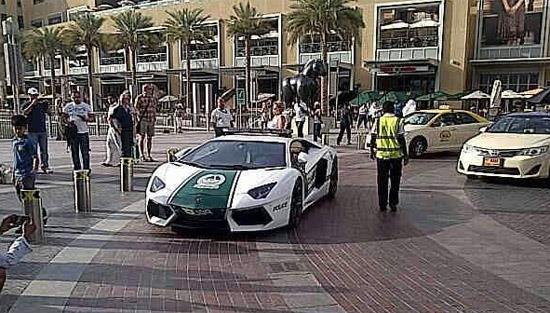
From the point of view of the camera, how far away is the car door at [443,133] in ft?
51.5

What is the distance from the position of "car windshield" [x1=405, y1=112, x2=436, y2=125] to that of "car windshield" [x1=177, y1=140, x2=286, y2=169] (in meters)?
9.13

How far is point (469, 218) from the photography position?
7914 millimetres

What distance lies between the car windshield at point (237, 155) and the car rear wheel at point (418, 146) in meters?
8.62

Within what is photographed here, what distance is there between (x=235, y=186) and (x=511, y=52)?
38.0m

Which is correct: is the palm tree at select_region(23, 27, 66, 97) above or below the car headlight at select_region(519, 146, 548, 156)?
above

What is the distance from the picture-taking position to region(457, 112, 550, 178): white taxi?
10.2 m

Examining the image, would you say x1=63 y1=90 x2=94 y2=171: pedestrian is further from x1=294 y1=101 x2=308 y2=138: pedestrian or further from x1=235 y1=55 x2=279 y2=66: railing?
x1=235 y1=55 x2=279 y2=66: railing

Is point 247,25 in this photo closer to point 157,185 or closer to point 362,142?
point 362,142

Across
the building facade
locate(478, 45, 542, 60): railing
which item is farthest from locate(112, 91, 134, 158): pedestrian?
locate(478, 45, 542, 60): railing

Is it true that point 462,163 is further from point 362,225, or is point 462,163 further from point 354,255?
point 354,255

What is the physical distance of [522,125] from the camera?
1140 centimetres

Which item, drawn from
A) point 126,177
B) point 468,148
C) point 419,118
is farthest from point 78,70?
point 468,148

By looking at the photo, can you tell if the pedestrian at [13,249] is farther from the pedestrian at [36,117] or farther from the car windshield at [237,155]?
the pedestrian at [36,117]

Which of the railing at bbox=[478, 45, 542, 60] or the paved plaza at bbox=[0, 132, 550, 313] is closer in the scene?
the paved plaza at bbox=[0, 132, 550, 313]
